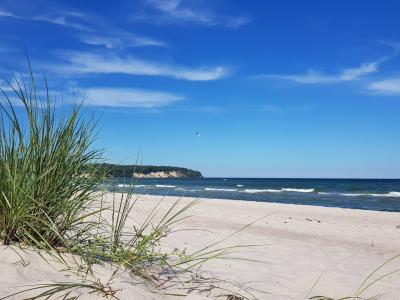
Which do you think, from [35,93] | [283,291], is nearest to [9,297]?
[35,93]

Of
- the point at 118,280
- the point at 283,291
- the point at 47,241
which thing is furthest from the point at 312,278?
the point at 47,241

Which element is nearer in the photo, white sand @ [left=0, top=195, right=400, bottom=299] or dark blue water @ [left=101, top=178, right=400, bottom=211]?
white sand @ [left=0, top=195, right=400, bottom=299]

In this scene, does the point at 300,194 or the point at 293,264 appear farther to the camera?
the point at 300,194

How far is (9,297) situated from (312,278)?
296 centimetres

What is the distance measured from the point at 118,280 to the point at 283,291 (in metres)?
1.50

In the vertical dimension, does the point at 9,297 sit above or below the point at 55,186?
below

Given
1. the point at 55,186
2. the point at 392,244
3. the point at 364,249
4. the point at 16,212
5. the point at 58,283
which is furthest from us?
the point at 392,244

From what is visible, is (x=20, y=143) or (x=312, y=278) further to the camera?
(x=312, y=278)

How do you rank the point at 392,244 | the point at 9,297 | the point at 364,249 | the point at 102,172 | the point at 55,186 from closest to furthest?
1. the point at 9,297
2. the point at 55,186
3. the point at 102,172
4. the point at 364,249
5. the point at 392,244

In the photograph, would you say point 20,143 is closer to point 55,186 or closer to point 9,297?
point 55,186

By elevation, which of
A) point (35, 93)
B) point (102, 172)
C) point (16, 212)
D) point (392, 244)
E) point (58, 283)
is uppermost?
point (35, 93)

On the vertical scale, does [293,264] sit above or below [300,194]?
above

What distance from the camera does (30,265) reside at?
9.17 feet

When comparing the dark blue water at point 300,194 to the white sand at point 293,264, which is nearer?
the white sand at point 293,264
